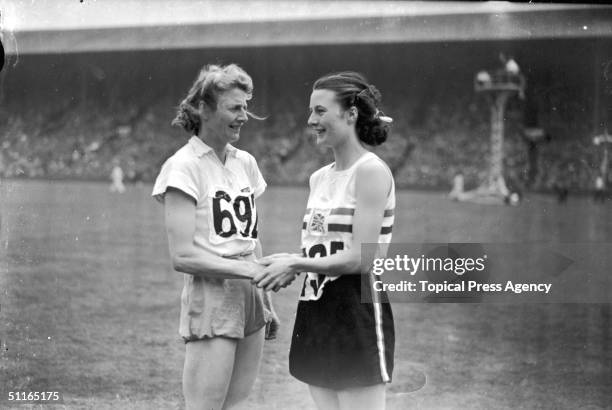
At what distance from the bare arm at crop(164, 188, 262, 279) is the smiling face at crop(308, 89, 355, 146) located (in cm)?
53

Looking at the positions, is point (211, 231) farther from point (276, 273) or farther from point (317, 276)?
point (317, 276)

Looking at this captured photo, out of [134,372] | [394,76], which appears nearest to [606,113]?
[134,372]

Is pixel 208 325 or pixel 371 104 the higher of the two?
pixel 371 104

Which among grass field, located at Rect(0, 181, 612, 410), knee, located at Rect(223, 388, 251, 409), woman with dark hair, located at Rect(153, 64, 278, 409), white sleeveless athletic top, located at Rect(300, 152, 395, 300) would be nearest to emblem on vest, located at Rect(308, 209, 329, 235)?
white sleeveless athletic top, located at Rect(300, 152, 395, 300)

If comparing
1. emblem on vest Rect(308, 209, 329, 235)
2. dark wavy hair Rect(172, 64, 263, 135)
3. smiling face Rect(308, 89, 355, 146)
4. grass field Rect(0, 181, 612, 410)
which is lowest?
grass field Rect(0, 181, 612, 410)

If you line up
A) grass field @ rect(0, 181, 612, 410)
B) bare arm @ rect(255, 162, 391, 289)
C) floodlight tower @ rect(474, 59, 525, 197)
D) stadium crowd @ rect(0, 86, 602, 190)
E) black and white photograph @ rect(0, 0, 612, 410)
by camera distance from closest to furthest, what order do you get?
bare arm @ rect(255, 162, 391, 289) < black and white photograph @ rect(0, 0, 612, 410) < grass field @ rect(0, 181, 612, 410) < floodlight tower @ rect(474, 59, 525, 197) < stadium crowd @ rect(0, 86, 602, 190)

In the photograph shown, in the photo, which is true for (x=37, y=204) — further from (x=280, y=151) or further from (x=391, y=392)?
(x=391, y=392)

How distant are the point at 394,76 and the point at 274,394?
23.2 meters

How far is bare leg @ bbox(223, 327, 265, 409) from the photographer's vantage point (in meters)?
2.68

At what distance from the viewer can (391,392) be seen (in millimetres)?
4355

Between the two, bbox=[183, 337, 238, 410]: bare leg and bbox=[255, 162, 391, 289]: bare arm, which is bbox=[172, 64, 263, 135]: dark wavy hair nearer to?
bbox=[255, 162, 391, 289]: bare arm

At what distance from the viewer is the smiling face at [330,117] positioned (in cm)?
239

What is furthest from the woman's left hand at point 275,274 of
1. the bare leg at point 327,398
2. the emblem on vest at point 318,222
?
the bare leg at point 327,398

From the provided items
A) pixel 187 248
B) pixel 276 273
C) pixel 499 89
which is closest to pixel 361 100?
pixel 276 273
